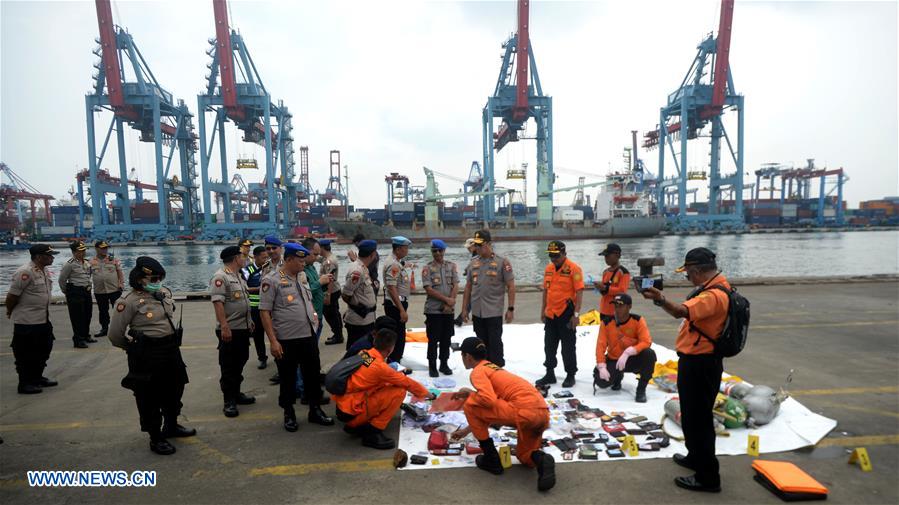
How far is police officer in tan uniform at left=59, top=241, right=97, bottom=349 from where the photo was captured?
6.40 metres

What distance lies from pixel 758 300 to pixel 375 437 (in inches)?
371

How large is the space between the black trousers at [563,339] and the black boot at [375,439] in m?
2.00

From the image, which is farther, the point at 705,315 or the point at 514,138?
the point at 514,138

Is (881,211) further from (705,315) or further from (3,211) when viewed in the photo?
(3,211)

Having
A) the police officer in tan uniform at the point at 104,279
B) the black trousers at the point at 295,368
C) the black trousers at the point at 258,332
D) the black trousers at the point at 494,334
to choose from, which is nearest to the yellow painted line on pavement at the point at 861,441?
the black trousers at the point at 494,334

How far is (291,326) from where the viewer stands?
12.0 ft

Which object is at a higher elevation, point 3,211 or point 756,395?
point 3,211

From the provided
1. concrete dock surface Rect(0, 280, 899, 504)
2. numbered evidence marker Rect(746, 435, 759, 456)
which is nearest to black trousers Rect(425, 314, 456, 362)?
concrete dock surface Rect(0, 280, 899, 504)

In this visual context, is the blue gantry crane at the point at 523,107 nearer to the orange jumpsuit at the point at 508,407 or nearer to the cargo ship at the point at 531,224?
the cargo ship at the point at 531,224

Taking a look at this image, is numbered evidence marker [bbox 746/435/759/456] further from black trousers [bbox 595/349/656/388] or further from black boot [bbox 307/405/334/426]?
black boot [bbox 307/405/334/426]

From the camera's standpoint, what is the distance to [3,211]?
68.6m

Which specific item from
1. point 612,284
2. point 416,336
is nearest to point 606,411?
point 612,284

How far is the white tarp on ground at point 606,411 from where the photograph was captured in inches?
125

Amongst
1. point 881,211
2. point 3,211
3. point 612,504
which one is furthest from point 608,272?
point 881,211
